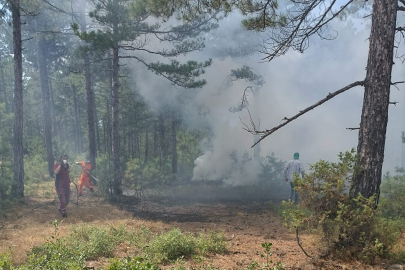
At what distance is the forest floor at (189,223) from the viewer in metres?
4.71

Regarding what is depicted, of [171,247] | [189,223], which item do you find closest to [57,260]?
[171,247]

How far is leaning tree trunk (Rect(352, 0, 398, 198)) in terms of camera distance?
4.49m

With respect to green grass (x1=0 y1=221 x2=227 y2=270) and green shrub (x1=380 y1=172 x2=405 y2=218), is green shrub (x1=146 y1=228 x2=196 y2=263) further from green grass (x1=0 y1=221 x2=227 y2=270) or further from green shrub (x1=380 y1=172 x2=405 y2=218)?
green shrub (x1=380 y1=172 x2=405 y2=218)

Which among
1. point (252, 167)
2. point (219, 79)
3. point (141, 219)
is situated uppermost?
point (219, 79)

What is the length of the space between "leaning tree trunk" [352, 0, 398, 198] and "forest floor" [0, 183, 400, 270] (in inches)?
44.0

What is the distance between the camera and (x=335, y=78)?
2005 cm

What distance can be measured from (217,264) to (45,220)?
5.92 metres

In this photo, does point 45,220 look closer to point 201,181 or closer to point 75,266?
point 75,266

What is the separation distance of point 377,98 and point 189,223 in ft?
18.5

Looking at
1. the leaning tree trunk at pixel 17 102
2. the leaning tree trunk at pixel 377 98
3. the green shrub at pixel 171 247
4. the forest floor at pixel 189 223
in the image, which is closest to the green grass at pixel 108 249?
the green shrub at pixel 171 247

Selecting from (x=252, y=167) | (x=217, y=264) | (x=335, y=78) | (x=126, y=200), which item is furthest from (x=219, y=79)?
(x=217, y=264)

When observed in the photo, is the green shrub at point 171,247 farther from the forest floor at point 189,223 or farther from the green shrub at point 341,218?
the green shrub at point 341,218

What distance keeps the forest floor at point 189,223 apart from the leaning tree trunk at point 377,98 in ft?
3.66

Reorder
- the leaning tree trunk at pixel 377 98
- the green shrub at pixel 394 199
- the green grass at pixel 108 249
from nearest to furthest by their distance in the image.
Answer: the green grass at pixel 108 249 < the leaning tree trunk at pixel 377 98 < the green shrub at pixel 394 199
